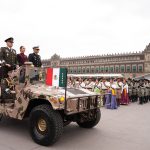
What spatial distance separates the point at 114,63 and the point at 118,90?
237 feet

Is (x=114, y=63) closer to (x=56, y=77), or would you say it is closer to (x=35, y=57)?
(x=35, y=57)

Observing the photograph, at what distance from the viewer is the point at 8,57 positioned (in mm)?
6977

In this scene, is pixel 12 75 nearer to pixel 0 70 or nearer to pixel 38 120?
pixel 0 70

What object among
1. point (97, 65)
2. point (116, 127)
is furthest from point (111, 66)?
point (116, 127)

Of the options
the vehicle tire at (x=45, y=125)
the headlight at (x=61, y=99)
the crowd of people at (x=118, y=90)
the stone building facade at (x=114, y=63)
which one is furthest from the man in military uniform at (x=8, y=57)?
the stone building facade at (x=114, y=63)

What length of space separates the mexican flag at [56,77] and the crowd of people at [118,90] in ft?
16.0

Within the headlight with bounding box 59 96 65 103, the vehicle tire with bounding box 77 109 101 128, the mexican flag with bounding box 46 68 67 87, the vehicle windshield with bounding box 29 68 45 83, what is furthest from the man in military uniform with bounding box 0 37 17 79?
the vehicle tire with bounding box 77 109 101 128

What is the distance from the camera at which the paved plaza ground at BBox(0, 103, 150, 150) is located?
17.1 ft

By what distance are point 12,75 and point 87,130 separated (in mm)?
2674

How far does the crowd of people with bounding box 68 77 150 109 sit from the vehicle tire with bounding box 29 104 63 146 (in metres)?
5.70

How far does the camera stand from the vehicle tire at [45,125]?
5148 mm

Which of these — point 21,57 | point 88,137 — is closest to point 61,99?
point 88,137

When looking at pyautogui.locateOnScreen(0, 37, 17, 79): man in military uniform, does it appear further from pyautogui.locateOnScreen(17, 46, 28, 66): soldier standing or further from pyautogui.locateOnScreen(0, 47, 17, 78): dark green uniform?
pyautogui.locateOnScreen(17, 46, 28, 66): soldier standing

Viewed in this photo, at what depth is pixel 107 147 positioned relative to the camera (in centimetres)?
521
